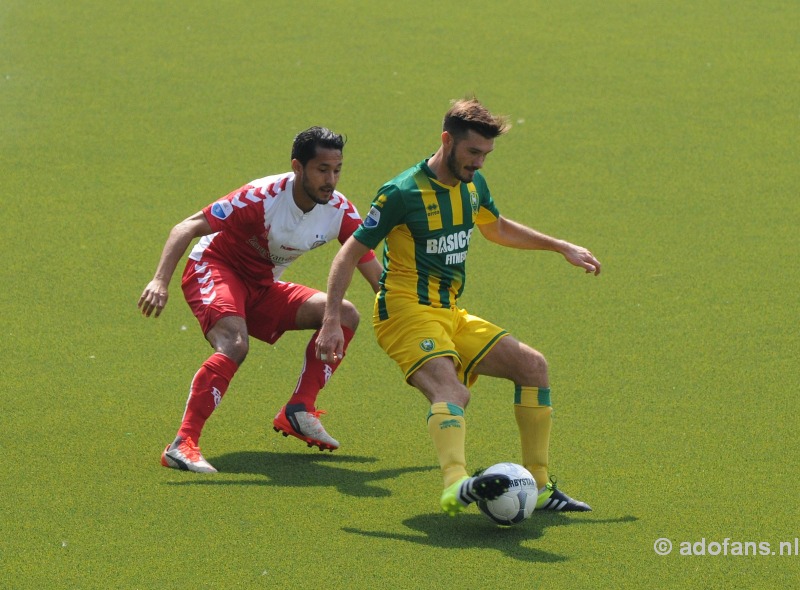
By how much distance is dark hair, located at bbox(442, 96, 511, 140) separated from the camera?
5988 millimetres

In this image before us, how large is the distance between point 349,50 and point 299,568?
389 inches

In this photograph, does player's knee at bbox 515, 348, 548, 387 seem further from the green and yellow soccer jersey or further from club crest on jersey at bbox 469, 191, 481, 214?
club crest on jersey at bbox 469, 191, 481, 214

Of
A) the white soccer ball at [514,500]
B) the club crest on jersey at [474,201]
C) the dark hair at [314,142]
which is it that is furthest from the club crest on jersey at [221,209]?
the white soccer ball at [514,500]

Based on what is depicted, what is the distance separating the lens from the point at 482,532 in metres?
5.85

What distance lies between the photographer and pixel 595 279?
32.3 feet

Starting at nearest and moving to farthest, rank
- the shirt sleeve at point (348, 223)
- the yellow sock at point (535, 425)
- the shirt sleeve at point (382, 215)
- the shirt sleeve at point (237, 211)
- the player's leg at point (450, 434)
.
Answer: the player's leg at point (450, 434) → the shirt sleeve at point (382, 215) → the yellow sock at point (535, 425) → the shirt sleeve at point (237, 211) → the shirt sleeve at point (348, 223)

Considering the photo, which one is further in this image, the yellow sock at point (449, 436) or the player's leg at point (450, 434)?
the yellow sock at point (449, 436)

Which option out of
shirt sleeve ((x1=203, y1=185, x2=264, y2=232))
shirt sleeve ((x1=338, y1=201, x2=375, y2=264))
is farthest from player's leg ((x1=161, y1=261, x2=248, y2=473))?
shirt sleeve ((x1=338, y1=201, x2=375, y2=264))

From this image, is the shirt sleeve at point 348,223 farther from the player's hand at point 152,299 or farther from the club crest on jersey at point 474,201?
the player's hand at point 152,299

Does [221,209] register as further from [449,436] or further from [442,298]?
[449,436]

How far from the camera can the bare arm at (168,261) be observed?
21.2 feet

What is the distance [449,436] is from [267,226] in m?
1.88

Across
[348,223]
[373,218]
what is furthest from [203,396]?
[373,218]

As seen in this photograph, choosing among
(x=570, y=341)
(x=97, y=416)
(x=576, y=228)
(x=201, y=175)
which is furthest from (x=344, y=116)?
(x=97, y=416)
